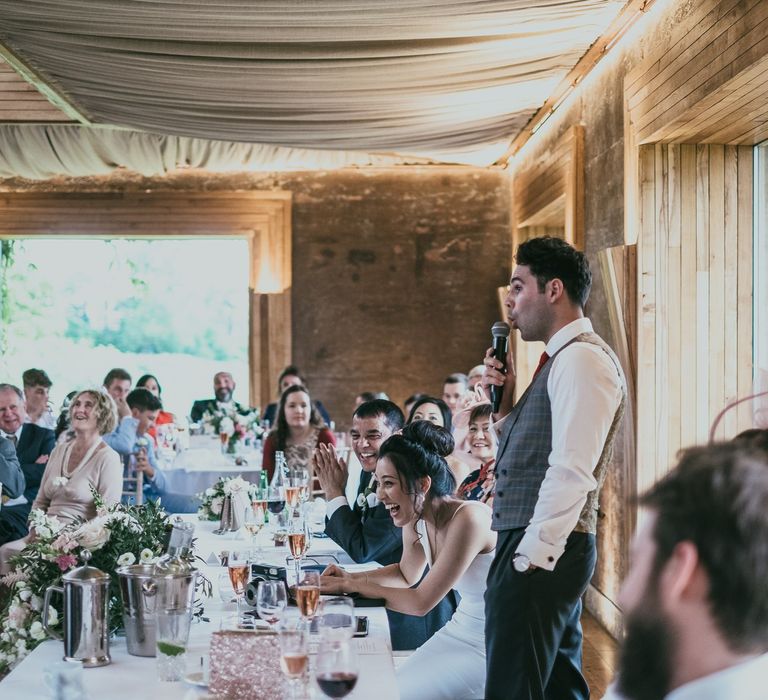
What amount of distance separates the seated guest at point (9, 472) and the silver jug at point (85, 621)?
10.5 feet

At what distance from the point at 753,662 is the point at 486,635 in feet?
5.92

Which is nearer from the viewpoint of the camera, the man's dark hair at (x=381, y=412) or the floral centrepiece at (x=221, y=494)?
the floral centrepiece at (x=221, y=494)

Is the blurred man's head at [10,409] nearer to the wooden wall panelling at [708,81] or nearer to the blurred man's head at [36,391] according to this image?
the blurred man's head at [36,391]

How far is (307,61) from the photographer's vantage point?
512cm

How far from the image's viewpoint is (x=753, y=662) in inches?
48.9

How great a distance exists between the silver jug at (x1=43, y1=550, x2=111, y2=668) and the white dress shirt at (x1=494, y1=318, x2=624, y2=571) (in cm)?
112

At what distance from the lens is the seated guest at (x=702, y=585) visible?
3.85 feet

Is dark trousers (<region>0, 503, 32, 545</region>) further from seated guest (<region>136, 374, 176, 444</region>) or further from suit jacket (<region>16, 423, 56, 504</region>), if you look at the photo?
seated guest (<region>136, 374, 176, 444</region>)

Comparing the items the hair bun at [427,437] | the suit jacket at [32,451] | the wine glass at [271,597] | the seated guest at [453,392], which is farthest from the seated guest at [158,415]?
the wine glass at [271,597]

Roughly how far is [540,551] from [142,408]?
5.71 metres

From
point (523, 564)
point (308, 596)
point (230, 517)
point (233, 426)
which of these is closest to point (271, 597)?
point (308, 596)

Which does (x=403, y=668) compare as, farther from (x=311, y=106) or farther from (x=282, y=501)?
(x=311, y=106)

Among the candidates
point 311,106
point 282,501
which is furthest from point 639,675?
point 311,106

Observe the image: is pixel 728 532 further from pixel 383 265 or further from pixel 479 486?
pixel 383 265
